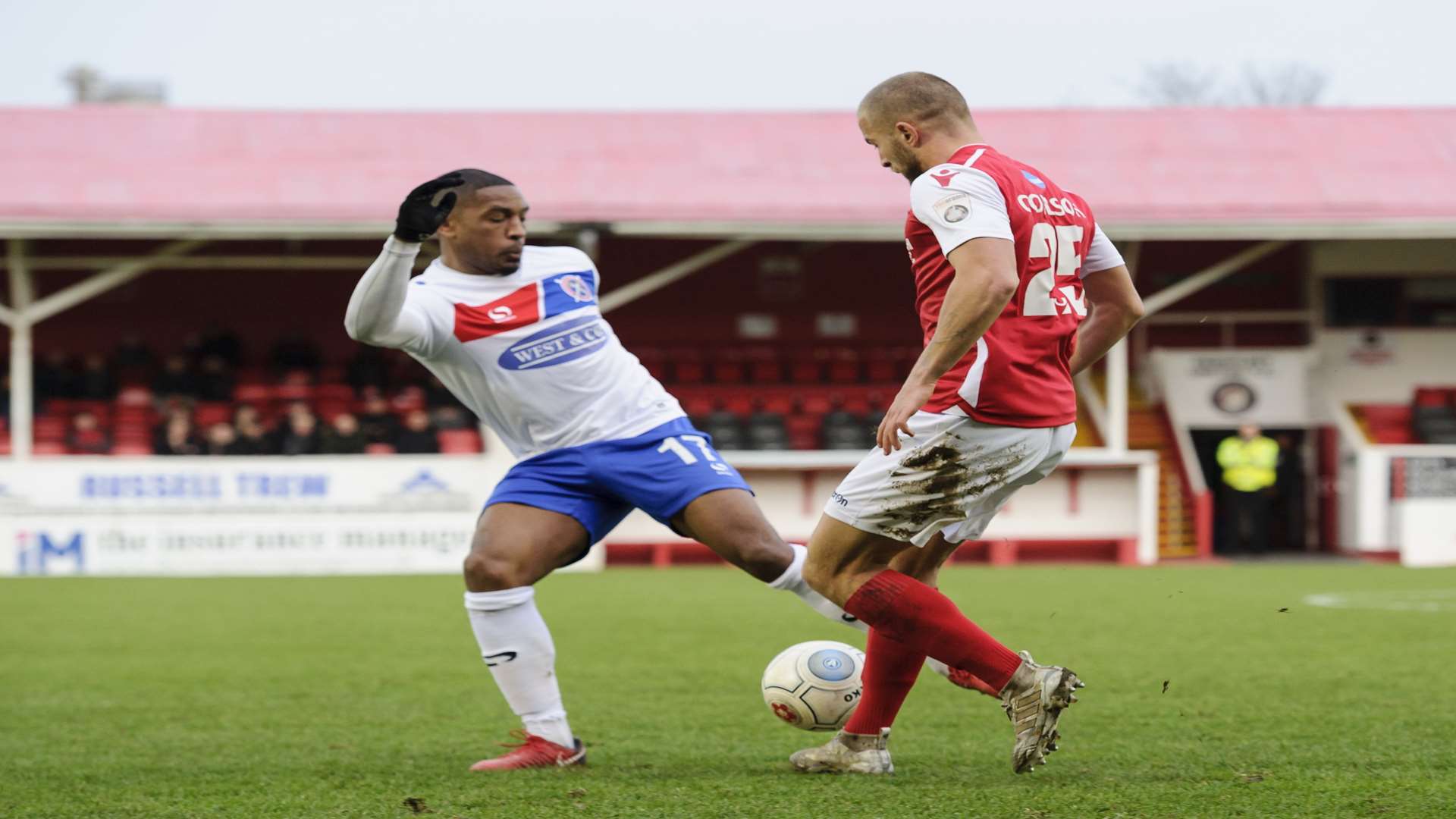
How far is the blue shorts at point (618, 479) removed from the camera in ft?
16.8

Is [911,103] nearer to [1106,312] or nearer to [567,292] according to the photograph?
[1106,312]

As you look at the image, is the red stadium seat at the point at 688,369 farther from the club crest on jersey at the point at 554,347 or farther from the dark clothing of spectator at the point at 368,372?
the club crest on jersey at the point at 554,347

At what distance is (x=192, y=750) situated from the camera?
555 centimetres

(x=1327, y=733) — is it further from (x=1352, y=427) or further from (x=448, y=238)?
(x=1352, y=427)

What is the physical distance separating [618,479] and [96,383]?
1516 centimetres

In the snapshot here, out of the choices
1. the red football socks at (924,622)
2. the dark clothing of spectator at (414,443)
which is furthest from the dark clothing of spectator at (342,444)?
the red football socks at (924,622)

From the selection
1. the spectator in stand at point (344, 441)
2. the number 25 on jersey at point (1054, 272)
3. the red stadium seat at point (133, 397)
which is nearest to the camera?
the number 25 on jersey at point (1054, 272)

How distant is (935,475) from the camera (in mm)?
4297

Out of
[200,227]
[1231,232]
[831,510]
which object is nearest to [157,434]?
[200,227]

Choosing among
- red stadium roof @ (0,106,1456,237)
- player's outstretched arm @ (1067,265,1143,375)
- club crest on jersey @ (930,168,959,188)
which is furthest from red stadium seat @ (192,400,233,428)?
club crest on jersey @ (930,168,959,188)

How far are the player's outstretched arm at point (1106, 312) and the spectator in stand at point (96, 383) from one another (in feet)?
52.7

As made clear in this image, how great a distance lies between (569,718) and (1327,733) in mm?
2696

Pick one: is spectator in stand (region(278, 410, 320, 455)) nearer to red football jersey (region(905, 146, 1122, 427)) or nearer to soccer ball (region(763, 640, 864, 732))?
soccer ball (region(763, 640, 864, 732))

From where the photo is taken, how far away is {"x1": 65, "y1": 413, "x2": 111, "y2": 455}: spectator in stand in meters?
17.5
